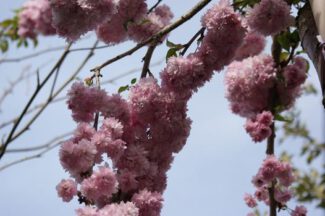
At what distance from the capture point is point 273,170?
229cm

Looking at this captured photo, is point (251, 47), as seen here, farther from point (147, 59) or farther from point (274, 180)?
point (147, 59)

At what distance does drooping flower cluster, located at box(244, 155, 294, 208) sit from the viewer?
2295mm

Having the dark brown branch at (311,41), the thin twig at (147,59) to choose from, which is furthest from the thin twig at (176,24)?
the dark brown branch at (311,41)

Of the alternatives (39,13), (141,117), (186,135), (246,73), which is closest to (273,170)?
(246,73)

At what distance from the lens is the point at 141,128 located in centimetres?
172

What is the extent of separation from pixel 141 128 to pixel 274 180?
1023mm

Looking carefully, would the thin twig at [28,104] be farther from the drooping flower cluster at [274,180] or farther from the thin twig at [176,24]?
the drooping flower cluster at [274,180]

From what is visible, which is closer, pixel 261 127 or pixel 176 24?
pixel 176 24

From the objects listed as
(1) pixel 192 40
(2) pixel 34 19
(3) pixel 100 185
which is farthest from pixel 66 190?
(2) pixel 34 19

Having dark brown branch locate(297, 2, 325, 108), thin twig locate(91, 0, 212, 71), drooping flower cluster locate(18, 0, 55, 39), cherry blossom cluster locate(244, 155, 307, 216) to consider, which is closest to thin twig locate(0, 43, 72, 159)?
thin twig locate(91, 0, 212, 71)

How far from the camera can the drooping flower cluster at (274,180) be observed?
2.29 metres

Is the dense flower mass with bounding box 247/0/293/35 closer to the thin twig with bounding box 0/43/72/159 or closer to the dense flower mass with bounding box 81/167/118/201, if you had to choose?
the dense flower mass with bounding box 81/167/118/201

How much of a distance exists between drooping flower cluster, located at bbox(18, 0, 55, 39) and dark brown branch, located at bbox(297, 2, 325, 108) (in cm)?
368

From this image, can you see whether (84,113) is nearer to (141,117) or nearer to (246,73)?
(141,117)
